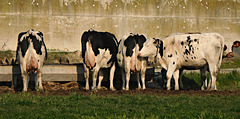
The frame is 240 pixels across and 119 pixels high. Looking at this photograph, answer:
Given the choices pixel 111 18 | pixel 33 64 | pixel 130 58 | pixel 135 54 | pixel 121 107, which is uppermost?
pixel 111 18

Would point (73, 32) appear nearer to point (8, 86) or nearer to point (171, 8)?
point (171, 8)

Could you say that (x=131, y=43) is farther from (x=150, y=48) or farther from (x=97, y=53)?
(x=97, y=53)

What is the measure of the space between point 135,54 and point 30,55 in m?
4.21

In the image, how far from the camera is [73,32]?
3094 cm

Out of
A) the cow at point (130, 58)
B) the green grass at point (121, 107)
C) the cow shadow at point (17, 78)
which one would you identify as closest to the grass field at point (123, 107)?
the green grass at point (121, 107)

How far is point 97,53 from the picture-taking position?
18.1 metres

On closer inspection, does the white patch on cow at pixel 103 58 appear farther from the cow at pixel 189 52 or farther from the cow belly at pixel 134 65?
the cow at pixel 189 52

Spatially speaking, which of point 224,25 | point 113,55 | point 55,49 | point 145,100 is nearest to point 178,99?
point 145,100

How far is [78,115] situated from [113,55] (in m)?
8.26

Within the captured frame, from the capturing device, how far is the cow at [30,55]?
16828 millimetres

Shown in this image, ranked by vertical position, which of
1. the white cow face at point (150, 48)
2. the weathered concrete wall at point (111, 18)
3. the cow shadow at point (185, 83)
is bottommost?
the cow shadow at point (185, 83)

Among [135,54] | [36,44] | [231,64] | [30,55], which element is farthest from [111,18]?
[30,55]

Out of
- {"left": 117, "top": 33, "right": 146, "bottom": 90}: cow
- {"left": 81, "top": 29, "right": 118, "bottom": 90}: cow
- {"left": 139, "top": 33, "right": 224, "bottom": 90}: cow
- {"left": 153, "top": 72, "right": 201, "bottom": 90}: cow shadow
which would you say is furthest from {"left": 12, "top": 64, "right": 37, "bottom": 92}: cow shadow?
{"left": 153, "top": 72, "right": 201, "bottom": 90}: cow shadow

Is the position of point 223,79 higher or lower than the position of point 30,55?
lower
